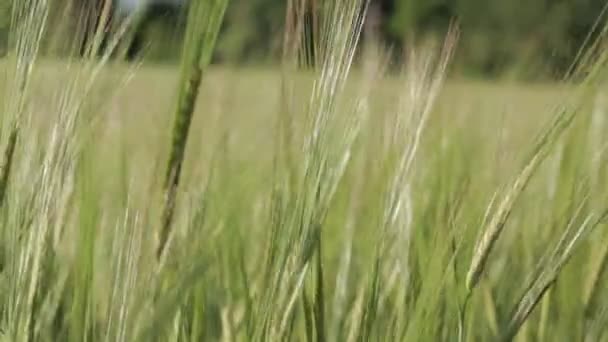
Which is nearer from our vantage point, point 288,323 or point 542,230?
point 288,323

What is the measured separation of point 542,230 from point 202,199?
0.71ft

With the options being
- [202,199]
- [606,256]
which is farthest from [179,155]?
[606,256]

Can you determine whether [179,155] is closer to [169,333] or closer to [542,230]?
[169,333]

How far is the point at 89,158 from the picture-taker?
407 millimetres

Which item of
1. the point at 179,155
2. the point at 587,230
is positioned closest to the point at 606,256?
the point at 587,230

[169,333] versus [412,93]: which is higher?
[412,93]

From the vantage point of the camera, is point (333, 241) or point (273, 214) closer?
point (273, 214)

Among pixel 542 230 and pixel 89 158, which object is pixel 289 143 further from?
pixel 542 230

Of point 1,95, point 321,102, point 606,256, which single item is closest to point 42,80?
point 1,95

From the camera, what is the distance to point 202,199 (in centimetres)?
41

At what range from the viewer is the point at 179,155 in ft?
1.19

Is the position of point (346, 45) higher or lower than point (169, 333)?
higher

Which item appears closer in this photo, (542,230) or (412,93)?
(412,93)

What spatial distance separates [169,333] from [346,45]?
0.48 ft
